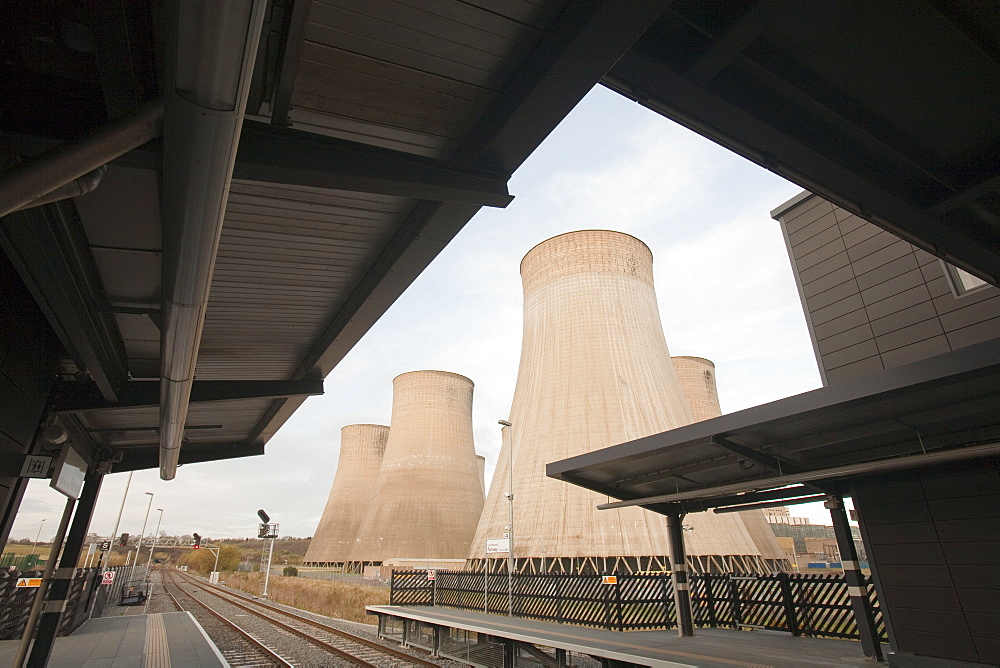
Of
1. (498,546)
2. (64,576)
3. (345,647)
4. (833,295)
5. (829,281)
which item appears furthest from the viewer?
(498,546)

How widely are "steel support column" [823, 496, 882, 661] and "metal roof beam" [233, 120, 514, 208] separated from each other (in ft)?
17.7

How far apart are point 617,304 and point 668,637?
1101 centimetres

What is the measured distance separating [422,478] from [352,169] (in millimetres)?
24007

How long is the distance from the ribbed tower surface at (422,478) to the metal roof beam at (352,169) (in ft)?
76.7

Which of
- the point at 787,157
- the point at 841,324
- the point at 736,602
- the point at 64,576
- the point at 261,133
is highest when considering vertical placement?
the point at 841,324

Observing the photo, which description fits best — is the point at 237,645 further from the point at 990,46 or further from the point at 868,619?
the point at 990,46

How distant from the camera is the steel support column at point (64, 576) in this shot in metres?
5.82

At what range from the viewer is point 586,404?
15242mm

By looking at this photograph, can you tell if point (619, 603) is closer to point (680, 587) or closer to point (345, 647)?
point (680, 587)

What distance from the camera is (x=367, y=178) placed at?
7.83 feet

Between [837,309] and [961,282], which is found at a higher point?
[837,309]

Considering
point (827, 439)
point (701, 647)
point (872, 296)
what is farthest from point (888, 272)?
point (701, 647)

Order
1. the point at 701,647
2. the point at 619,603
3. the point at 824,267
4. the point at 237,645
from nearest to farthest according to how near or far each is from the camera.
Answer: the point at 701,647 < the point at 824,267 < the point at 619,603 < the point at 237,645

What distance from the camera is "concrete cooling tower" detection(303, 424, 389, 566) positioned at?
3089 centimetres
